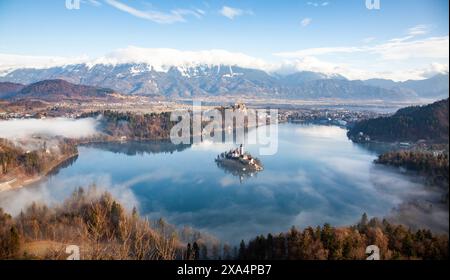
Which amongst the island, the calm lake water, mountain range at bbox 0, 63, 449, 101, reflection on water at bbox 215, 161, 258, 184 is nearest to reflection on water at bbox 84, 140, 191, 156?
the calm lake water

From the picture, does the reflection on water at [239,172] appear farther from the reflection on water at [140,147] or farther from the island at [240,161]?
the reflection on water at [140,147]

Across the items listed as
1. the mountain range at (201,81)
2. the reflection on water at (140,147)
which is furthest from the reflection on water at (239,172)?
the mountain range at (201,81)

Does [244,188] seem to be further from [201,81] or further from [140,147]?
[201,81]

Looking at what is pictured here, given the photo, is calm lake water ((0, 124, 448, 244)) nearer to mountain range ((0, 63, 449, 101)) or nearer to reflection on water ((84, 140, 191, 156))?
reflection on water ((84, 140, 191, 156))

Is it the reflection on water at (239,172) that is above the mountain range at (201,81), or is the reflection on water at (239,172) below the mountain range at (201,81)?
below
